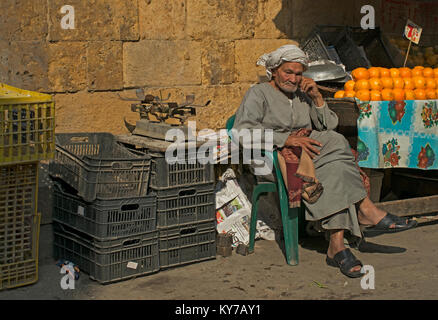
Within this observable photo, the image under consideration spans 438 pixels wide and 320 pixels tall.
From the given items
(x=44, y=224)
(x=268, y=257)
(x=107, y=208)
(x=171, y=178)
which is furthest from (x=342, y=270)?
(x=44, y=224)

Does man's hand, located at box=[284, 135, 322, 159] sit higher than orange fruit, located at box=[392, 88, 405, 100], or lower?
lower

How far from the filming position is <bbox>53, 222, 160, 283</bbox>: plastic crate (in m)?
4.26

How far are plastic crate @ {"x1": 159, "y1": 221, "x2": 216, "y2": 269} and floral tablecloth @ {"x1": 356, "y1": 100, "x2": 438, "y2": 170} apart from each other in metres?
1.50

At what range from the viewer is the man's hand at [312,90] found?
16.0 ft

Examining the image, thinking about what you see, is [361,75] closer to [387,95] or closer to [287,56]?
[387,95]

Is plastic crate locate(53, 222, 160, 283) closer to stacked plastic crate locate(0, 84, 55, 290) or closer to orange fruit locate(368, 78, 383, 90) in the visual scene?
stacked plastic crate locate(0, 84, 55, 290)

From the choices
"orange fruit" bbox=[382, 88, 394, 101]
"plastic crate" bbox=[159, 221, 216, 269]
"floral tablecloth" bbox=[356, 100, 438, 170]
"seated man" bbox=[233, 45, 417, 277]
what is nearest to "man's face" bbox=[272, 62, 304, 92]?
"seated man" bbox=[233, 45, 417, 277]

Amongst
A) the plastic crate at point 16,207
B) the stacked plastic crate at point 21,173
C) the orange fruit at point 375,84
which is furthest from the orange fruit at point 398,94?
the plastic crate at point 16,207

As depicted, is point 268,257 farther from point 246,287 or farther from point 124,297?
point 124,297

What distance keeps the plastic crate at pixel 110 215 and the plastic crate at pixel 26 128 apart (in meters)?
0.51

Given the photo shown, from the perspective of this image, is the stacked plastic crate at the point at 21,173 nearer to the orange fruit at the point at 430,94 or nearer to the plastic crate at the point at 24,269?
the plastic crate at the point at 24,269

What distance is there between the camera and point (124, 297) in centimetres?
405

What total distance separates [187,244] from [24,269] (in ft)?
3.73

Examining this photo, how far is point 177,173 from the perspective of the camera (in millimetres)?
4539
